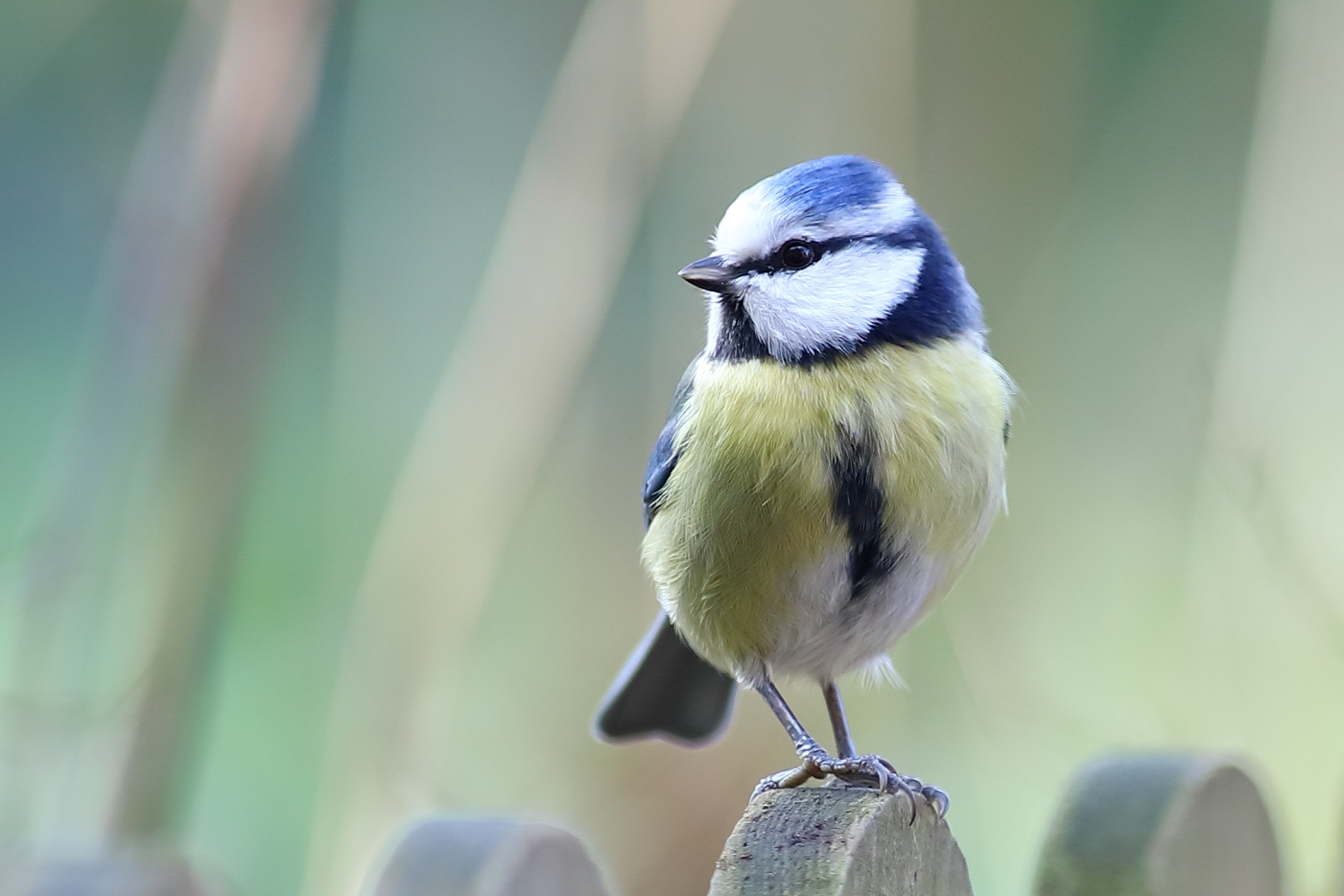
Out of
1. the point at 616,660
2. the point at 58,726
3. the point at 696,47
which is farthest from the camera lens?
the point at 616,660

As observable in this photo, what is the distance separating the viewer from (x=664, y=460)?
1269 millimetres

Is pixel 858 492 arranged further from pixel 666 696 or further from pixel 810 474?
pixel 666 696

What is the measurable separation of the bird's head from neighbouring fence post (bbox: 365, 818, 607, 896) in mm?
489

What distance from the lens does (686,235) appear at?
2.24 metres

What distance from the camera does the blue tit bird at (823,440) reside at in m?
1.10

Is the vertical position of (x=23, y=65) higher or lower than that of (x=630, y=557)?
higher

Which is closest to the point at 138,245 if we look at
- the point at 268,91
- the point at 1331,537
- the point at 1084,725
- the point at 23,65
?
the point at 268,91

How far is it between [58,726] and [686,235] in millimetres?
1200

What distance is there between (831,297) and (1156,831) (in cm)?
51

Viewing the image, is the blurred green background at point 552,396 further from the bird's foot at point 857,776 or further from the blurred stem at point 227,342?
the bird's foot at point 857,776

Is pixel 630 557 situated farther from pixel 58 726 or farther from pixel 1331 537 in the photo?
pixel 1331 537

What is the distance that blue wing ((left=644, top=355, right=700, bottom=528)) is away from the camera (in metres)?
1.26

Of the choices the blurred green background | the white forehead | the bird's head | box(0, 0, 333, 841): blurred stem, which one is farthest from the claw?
box(0, 0, 333, 841): blurred stem

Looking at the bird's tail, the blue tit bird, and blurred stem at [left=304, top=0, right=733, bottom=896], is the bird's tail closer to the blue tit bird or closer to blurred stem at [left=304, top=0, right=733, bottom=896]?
the blue tit bird
